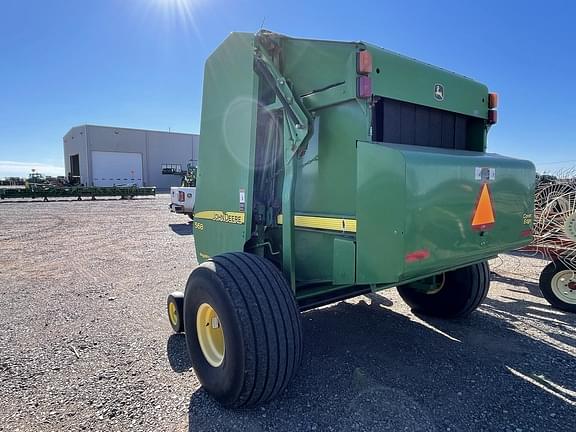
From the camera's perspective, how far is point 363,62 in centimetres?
244

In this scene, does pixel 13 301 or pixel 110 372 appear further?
pixel 13 301

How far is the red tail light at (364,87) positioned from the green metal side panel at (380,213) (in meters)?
0.30

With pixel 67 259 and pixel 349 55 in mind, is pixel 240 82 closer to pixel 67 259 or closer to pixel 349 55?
pixel 349 55

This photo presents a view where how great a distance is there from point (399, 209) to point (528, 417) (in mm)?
1620

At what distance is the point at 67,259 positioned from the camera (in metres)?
7.57

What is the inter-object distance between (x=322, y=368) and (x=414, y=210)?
1577mm

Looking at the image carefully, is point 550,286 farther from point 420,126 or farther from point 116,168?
point 116,168

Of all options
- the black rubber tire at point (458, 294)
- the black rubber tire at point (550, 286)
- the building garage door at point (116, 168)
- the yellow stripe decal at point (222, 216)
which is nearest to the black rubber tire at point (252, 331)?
the yellow stripe decal at point (222, 216)

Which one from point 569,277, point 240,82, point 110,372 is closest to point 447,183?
point 240,82

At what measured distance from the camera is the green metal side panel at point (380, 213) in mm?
2275

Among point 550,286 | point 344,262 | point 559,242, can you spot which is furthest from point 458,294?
point 344,262

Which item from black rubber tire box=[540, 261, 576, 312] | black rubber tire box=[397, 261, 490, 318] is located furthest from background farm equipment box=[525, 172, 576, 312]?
black rubber tire box=[397, 261, 490, 318]

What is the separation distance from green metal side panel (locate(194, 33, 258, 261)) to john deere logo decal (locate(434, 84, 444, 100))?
1382 mm

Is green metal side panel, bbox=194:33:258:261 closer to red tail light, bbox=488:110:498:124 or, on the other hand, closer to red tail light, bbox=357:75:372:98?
red tail light, bbox=357:75:372:98
